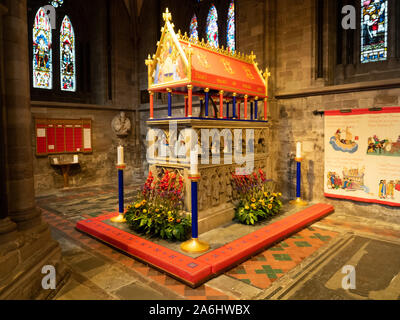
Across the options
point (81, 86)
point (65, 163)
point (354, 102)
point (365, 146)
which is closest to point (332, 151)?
point (365, 146)

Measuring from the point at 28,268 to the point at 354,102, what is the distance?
18.8 ft

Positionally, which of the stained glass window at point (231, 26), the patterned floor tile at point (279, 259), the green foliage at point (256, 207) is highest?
the stained glass window at point (231, 26)

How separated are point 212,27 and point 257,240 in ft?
24.6

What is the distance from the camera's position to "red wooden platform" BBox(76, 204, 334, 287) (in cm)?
326

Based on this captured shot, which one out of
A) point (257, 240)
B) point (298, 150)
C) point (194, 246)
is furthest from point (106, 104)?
point (257, 240)

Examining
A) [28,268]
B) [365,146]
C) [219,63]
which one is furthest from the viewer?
A: [365,146]

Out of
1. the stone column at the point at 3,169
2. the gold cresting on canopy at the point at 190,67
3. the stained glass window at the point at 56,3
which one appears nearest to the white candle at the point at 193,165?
the gold cresting on canopy at the point at 190,67

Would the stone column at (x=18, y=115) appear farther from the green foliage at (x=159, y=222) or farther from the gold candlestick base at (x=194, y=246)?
the gold candlestick base at (x=194, y=246)

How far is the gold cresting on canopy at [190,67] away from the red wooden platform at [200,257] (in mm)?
2313

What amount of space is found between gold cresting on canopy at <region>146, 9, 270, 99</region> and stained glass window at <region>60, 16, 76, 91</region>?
6298 mm

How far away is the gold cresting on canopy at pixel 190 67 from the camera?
4.37m

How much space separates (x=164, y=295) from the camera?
116 inches

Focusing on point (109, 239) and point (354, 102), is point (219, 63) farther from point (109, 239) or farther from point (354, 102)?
point (109, 239)

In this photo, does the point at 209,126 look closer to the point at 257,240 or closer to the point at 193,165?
the point at 193,165
